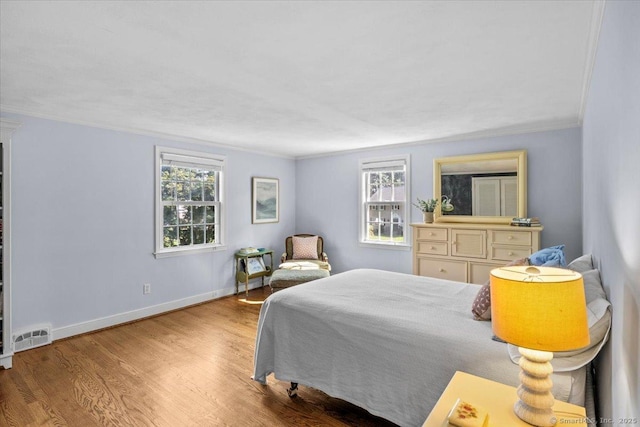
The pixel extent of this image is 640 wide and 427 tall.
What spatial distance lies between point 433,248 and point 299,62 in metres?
2.99

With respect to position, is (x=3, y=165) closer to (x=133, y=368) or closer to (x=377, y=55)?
(x=133, y=368)

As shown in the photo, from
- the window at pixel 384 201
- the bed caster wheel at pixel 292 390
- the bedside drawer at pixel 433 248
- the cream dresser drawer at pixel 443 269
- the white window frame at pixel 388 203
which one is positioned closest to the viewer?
the bed caster wheel at pixel 292 390

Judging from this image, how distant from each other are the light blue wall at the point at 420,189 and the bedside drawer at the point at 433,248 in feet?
2.00

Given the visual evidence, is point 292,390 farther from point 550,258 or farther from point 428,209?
point 428,209

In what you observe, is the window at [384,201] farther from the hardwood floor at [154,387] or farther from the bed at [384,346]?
the hardwood floor at [154,387]

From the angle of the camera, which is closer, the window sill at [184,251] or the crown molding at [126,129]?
the crown molding at [126,129]

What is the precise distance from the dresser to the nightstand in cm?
272

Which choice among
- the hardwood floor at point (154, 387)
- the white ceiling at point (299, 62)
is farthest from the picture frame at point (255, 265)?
the white ceiling at point (299, 62)

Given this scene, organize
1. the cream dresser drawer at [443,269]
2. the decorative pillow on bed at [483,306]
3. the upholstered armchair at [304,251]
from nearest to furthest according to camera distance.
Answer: the decorative pillow on bed at [483,306], the cream dresser drawer at [443,269], the upholstered armchair at [304,251]

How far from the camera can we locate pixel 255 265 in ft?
17.5

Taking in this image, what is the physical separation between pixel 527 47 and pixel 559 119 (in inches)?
83.4

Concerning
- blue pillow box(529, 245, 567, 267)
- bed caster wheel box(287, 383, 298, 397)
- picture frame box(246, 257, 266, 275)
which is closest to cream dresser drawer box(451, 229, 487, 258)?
blue pillow box(529, 245, 567, 267)

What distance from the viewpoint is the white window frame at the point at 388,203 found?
16.4ft

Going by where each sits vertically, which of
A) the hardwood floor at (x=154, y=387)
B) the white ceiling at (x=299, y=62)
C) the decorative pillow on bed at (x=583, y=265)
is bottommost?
the hardwood floor at (x=154, y=387)
